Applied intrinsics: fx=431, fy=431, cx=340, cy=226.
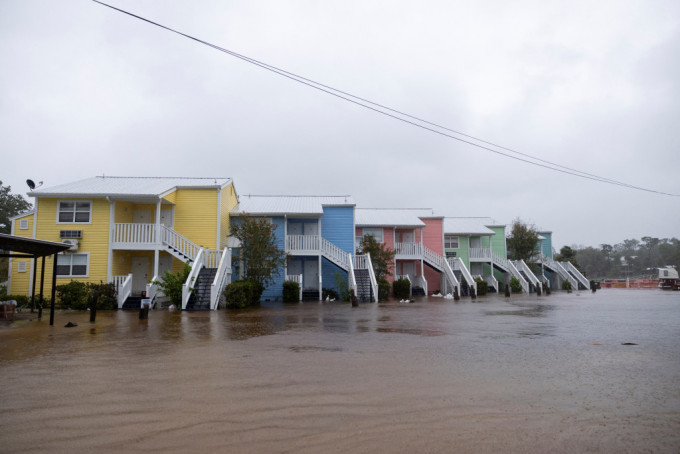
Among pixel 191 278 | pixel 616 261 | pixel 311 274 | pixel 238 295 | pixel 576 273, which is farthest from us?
pixel 616 261

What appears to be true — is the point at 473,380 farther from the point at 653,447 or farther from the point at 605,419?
the point at 653,447

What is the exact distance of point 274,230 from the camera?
2536 centimetres

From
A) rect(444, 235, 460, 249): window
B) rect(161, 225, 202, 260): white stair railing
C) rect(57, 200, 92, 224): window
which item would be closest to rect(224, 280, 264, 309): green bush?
rect(161, 225, 202, 260): white stair railing

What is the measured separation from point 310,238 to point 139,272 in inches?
374

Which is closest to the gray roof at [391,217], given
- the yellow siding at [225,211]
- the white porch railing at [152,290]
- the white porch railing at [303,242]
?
the white porch railing at [303,242]

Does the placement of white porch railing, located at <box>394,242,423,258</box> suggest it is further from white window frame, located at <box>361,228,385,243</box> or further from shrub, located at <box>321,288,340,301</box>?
shrub, located at <box>321,288,340,301</box>

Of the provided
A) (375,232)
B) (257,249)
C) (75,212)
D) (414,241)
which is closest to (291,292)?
(257,249)

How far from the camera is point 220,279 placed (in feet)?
63.8

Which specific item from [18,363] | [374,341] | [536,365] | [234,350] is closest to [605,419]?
[536,365]

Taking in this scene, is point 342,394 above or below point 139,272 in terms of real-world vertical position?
below

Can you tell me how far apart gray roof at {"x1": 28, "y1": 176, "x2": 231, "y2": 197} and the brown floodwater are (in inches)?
492

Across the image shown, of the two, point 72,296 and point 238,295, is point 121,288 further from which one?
point 238,295

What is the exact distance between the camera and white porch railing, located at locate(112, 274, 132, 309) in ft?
63.9

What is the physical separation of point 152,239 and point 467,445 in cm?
2028
